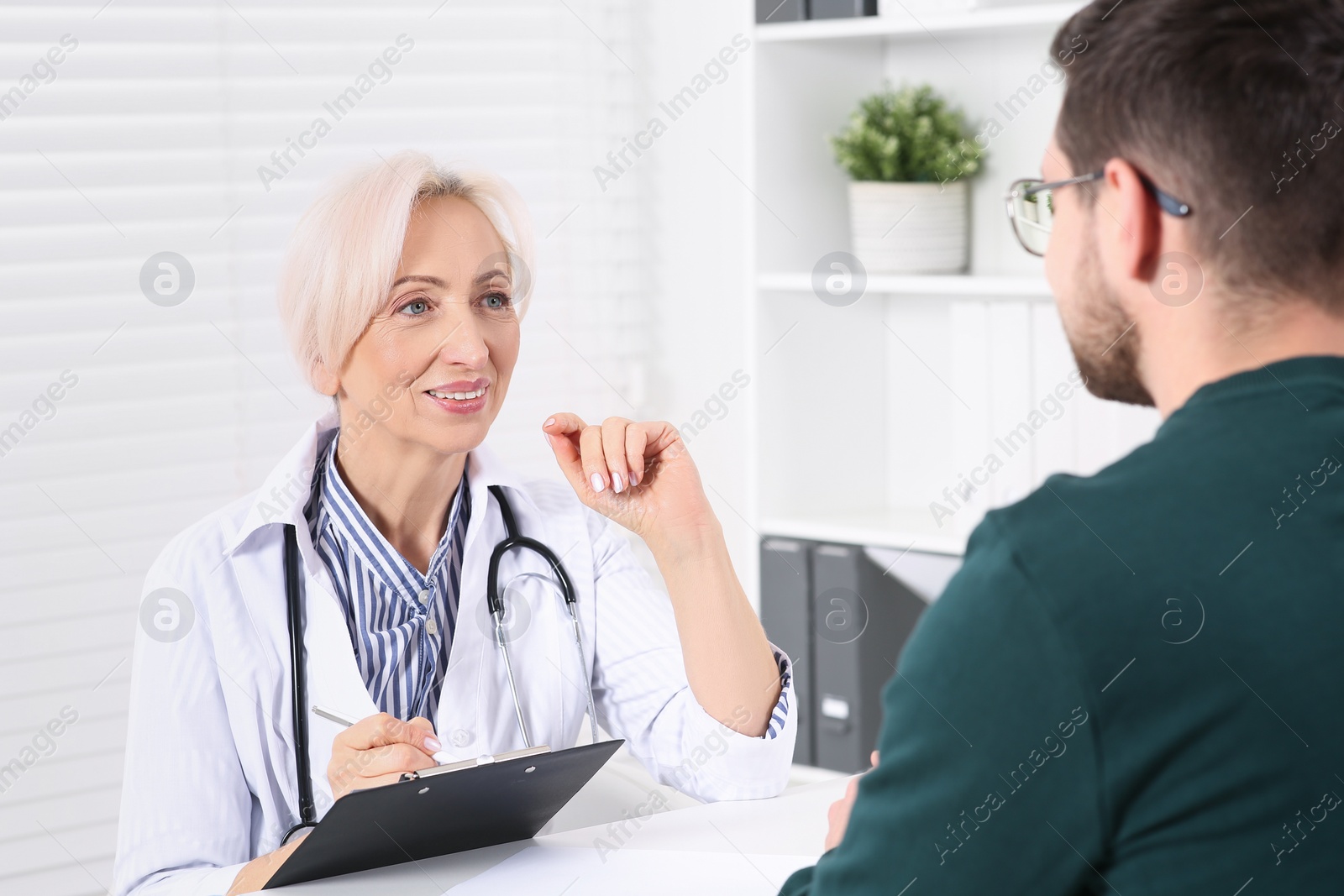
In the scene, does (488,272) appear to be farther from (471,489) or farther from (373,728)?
(373,728)

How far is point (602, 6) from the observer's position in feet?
9.29

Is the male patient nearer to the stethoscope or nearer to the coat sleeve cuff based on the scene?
the coat sleeve cuff

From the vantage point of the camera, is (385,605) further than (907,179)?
No

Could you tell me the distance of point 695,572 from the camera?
1.50 metres

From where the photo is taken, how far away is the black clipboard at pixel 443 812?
3.37 feet

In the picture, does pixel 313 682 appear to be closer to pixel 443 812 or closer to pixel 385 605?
pixel 385 605

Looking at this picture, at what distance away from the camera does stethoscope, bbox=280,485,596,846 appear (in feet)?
4.63

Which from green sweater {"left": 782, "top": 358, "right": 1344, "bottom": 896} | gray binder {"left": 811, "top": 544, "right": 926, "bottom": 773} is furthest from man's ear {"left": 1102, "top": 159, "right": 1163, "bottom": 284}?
gray binder {"left": 811, "top": 544, "right": 926, "bottom": 773}

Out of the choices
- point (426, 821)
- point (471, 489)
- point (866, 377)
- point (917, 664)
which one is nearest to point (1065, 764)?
point (917, 664)

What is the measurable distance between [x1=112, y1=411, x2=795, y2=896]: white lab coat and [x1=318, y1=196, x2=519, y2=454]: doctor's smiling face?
0.09 metres

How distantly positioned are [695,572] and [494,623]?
→ 11.0 inches

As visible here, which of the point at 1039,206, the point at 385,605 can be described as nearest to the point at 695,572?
the point at 385,605

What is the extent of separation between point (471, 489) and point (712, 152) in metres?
1.43

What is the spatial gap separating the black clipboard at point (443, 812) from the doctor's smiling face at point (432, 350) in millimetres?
598
